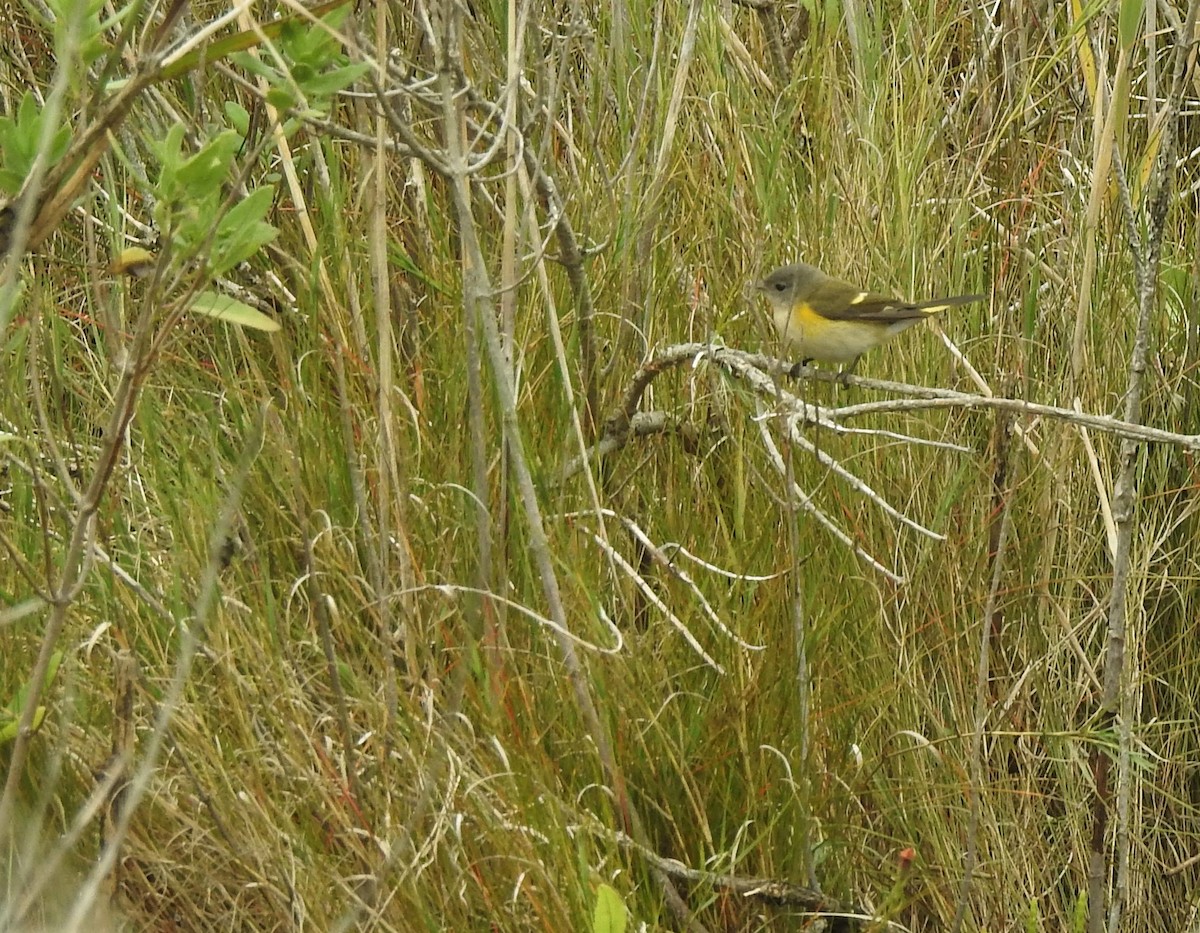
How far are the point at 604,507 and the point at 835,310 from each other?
62 centimetres

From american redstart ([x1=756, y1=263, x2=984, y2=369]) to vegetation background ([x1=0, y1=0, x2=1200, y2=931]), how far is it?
0.07m

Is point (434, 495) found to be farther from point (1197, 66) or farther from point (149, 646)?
point (1197, 66)

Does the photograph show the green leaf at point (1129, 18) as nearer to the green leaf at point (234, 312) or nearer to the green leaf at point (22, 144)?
the green leaf at point (234, 312)

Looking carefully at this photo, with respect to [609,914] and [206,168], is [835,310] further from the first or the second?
[206,168]

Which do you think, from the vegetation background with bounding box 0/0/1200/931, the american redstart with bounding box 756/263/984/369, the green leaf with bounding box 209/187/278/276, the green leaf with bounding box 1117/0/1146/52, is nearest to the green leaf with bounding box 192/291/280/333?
the vegetation background with bounding box 0/0/1200/931

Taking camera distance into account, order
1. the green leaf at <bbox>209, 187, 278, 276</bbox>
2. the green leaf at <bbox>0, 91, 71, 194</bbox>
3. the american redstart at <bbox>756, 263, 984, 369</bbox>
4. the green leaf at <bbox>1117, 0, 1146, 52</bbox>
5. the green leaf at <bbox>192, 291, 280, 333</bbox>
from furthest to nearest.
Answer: the american redstart at <bbox>756, 263, 984, 369</bbox>
the green leaf at <bbox>1117, 0, 1146, 52</bbox>
the green leaf at <bbox>192, 291, 280, 333</bbox>
the green leaf at <bbox>209, 187, 278, 276</bbox>
the green leaf at <bbox>0, 91, 71, 194</bbox>

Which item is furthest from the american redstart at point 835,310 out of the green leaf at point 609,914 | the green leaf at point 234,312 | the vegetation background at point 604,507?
the green leaf at point 609,914

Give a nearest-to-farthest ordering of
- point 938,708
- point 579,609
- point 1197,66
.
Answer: point 579,609, point 938,708, point 1197,66

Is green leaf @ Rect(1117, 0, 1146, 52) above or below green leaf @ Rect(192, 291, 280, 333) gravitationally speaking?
above

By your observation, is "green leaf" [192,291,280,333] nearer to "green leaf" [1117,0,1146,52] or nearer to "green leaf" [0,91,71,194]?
"green leaf" [0,91,71,194]

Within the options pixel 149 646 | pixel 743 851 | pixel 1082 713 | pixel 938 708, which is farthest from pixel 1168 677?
pixel 149 646

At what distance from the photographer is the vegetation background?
188 cm

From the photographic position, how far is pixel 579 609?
2191 mm

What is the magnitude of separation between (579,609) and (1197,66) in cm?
199
